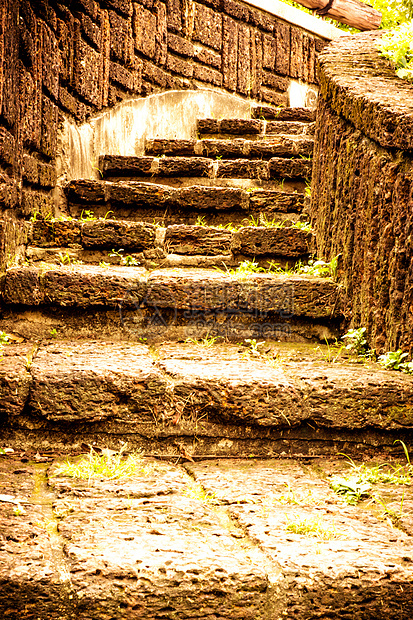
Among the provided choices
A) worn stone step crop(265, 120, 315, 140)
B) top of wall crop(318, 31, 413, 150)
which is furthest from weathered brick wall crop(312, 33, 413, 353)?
worn stone step crop(265, 120, 315, 140)

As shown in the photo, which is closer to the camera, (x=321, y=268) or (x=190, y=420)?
(x=190, y=420)

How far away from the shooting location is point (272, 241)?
2.86 metres

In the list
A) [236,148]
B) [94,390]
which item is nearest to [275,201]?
[236,148]

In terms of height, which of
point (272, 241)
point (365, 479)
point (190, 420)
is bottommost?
point (365, 479)

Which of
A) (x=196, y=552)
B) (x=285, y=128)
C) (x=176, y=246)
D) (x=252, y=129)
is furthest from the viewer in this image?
(x=285, y=128)

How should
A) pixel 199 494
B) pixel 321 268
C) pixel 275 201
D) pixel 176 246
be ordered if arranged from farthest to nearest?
pixel 275 201, pixel 176 246, pixel 321 268, pixel 199 494

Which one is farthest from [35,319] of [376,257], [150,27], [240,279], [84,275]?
[150,27]

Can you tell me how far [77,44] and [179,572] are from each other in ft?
10.8

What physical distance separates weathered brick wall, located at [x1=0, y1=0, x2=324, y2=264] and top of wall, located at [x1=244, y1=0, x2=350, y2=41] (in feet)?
0.22

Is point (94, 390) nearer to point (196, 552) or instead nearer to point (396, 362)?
point (196, 552)

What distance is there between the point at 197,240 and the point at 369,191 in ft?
3.40

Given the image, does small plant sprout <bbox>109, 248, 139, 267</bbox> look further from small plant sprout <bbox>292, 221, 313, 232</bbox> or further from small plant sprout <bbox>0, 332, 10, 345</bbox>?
small plant sprout <bbox>292, 221, 313, 232</bbox>

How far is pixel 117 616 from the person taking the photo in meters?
1.03

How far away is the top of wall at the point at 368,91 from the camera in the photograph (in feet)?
6.36
